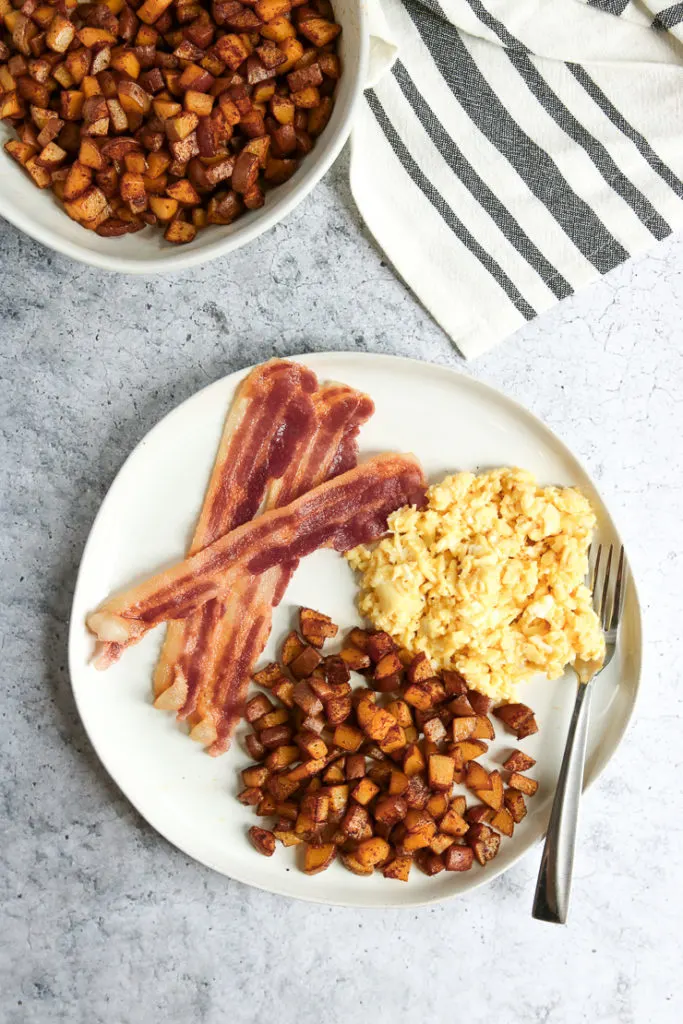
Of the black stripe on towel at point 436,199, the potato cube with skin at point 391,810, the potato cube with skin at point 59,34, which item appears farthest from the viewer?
the black stripe on towel at point 436,199

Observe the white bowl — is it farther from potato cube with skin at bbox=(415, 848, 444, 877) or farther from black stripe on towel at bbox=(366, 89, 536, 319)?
potato cube with skin at bbox=(415, 848, 444, 877)

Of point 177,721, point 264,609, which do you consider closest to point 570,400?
point 264,609

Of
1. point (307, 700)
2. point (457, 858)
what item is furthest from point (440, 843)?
point (307, 700)

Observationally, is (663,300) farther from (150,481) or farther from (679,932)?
(679,932)

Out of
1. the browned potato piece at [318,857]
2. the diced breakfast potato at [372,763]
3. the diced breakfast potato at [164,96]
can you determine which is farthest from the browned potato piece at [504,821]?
the diced breakfast potato at [164,96]

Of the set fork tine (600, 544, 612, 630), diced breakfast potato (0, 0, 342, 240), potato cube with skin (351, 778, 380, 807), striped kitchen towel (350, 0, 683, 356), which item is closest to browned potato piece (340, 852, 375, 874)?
potato cube with skin (351, 778, 380, 807)

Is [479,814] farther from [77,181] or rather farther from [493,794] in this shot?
[77,181]

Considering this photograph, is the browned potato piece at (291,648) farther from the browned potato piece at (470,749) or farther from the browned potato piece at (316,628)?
the browned potato piece at (470,749)
